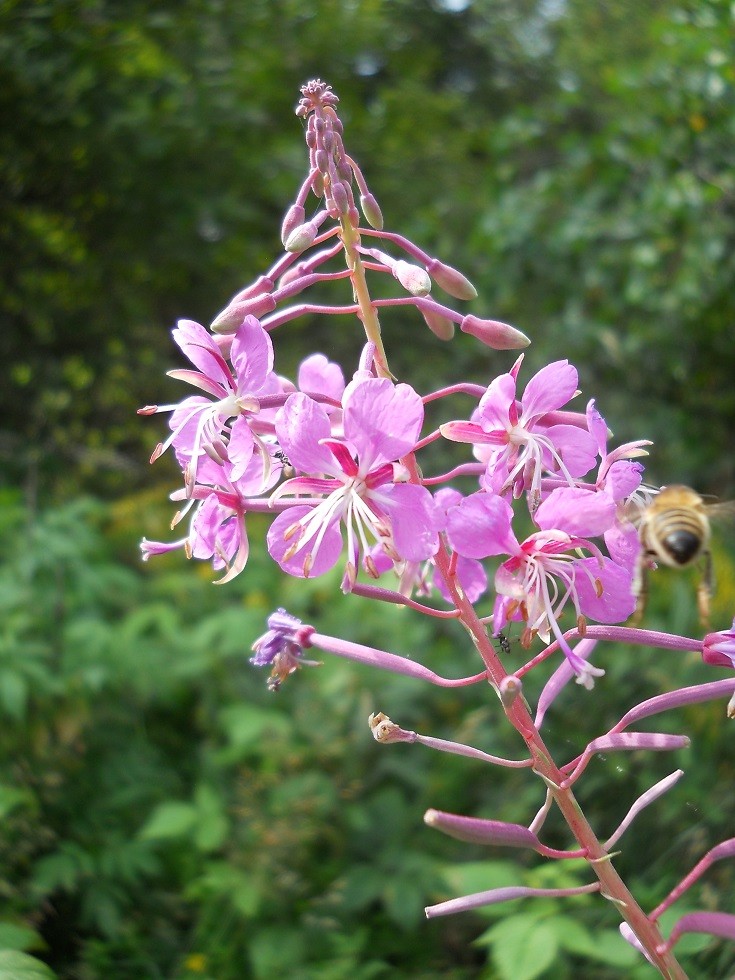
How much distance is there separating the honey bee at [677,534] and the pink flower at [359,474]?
0.33 metres

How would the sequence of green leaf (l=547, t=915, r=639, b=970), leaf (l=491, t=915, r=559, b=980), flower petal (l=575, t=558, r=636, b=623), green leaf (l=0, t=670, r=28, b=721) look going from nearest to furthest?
flower petal (l=575, t=558, r=636, b=623), leaf (l=491, t=915, r=559, b=980), green leaf (l=547, t=915, r=639, b=970), green leaf (l=0, t=670, r=28, b=721)

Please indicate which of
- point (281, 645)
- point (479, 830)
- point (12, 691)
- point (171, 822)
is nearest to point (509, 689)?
point (479, 830)

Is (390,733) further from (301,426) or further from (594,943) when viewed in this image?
(594,943)

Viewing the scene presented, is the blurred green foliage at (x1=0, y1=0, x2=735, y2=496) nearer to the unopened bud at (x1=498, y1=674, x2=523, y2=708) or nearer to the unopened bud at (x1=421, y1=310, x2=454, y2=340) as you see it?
the unopened bud at (x1=421, y1=310, x2=454, y2=340)

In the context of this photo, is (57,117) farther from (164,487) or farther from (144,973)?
(144,973)

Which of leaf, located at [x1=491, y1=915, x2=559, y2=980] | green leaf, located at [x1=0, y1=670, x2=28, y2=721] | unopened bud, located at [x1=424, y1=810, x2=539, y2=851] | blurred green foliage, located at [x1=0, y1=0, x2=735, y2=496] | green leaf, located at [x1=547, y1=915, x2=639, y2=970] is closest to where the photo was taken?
unopened bud, located at [x1=424, y1=810, x2=539, y2=851]

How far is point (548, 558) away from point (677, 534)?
0.18m

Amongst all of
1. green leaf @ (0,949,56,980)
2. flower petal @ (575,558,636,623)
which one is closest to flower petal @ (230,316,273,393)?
flower petal @ (575,558,636,623)

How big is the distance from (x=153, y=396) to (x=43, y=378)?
86 cm

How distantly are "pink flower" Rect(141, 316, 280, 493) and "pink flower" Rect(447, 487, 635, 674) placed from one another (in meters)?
0.37

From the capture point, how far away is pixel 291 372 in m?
6.08

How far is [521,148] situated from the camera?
5668mm

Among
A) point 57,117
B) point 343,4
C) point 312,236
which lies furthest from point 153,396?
point 312,236

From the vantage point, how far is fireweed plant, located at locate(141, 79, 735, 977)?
46.2 inches
